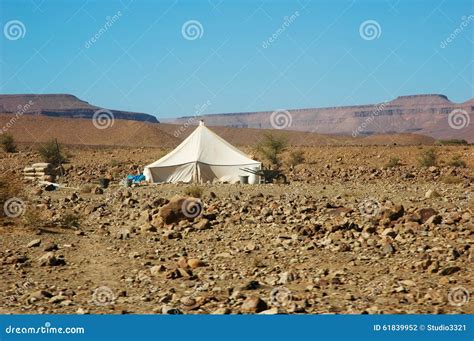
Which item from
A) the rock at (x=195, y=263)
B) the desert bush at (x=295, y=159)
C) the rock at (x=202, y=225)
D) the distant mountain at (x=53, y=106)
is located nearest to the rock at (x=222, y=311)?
the rock at (x=195, y=263)

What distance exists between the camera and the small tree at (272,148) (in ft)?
108

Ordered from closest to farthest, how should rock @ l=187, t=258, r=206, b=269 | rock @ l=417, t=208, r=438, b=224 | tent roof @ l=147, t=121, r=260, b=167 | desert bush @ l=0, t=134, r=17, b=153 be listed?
rock @ l=187, t=258, r=206, b=269
rock @ l=417, t=208, r=438, b=224
tent roof @ l=147, t=121, r=260, b=167
desert bush @ l=0, t=134, r=17, b=153

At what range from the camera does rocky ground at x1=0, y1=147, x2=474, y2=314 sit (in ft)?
25.5

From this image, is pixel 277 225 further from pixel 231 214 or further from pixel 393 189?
pixel 393 189

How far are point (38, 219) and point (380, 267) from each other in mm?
6369

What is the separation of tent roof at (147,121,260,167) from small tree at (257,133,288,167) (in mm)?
8485

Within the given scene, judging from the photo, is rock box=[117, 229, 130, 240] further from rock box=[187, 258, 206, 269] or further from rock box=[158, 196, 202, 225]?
rock box=[187, 258, 206, 269]

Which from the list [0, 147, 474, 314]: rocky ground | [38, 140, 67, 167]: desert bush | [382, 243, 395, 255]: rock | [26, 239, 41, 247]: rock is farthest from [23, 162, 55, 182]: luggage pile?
[382, 243, 395, 255]: rock

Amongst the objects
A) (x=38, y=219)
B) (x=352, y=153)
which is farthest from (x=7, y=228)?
(x=352, y=153)

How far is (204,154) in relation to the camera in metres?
23.4

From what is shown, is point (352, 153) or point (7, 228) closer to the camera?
point (7, 228)

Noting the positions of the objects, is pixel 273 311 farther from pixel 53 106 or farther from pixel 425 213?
pixel 53 106

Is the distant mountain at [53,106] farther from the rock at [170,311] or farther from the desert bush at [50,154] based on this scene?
the rock at [170,311]

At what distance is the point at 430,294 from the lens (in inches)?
309
